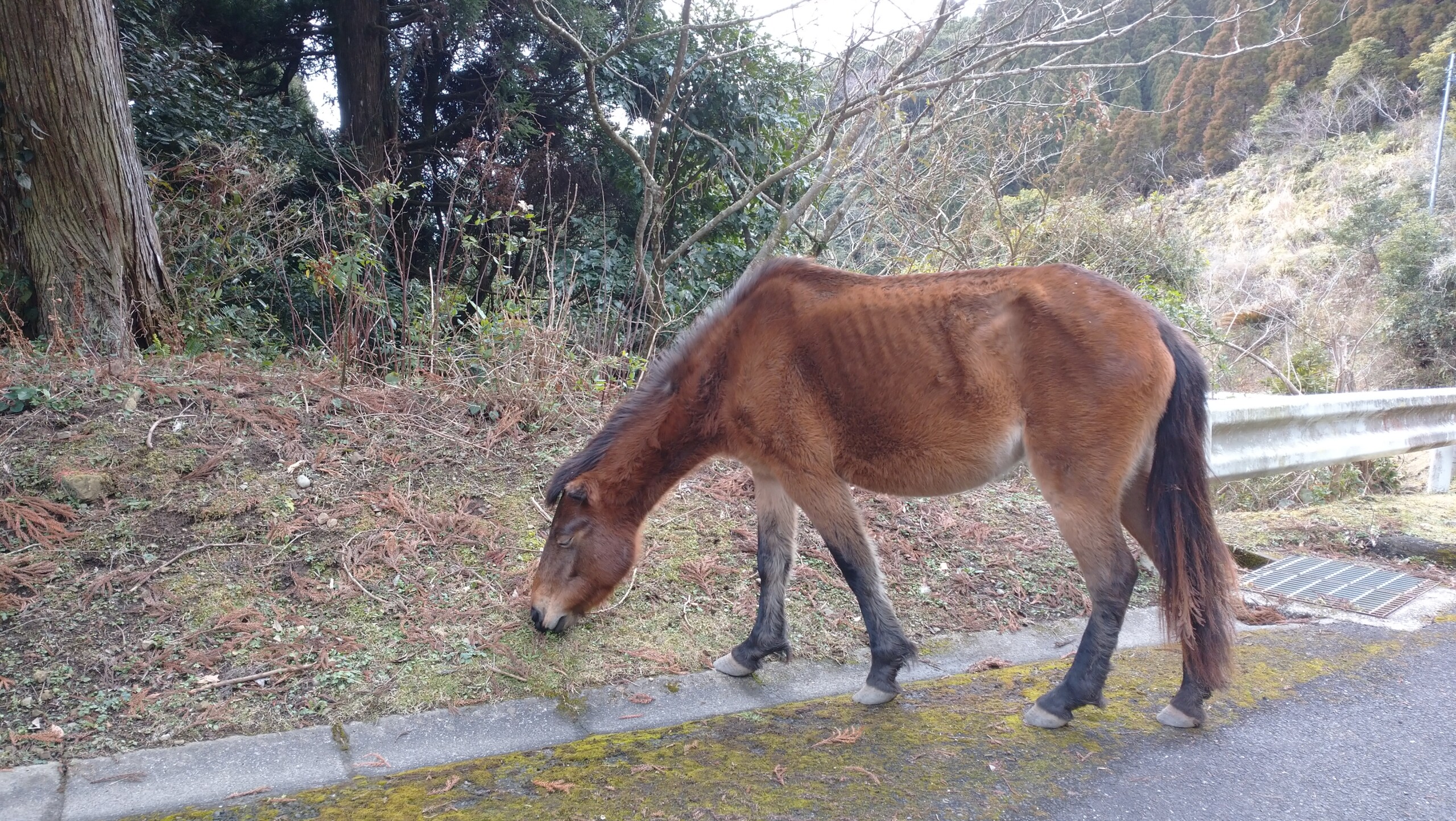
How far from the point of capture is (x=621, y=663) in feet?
10.8

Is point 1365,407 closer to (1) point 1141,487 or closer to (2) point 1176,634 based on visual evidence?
(1) point 1141,487

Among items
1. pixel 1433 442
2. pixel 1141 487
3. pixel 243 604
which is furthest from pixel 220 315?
pixel 1433 442

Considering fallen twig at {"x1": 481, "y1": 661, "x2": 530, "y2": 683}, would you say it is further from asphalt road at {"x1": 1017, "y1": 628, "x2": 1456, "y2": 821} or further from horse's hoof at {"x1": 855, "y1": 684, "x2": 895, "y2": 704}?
asphalt road at {"x1": 1017, "y1": 628, "x2": 1456, "y2": 821}

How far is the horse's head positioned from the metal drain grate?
3.60m

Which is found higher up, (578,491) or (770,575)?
(578,491)

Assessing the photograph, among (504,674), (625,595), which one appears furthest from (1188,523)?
(504,674)

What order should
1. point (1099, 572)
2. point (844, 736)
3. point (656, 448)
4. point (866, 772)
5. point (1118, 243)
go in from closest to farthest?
point (866, 772) → point (844, 736) → point (1099, 572) → point (656, 448) → point (1118, 243)

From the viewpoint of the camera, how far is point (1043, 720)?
9.40 ft

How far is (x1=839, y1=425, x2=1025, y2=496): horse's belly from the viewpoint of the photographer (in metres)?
3.23

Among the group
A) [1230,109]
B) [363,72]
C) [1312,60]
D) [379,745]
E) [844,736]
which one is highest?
[1312,60]

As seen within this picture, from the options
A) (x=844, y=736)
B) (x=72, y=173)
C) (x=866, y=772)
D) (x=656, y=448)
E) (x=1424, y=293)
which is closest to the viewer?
(x=866, y=772)

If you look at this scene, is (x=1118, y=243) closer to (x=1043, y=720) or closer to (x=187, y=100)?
(x=1043, y=720)

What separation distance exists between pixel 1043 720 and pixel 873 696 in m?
0.61

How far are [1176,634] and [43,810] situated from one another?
3658 mm
